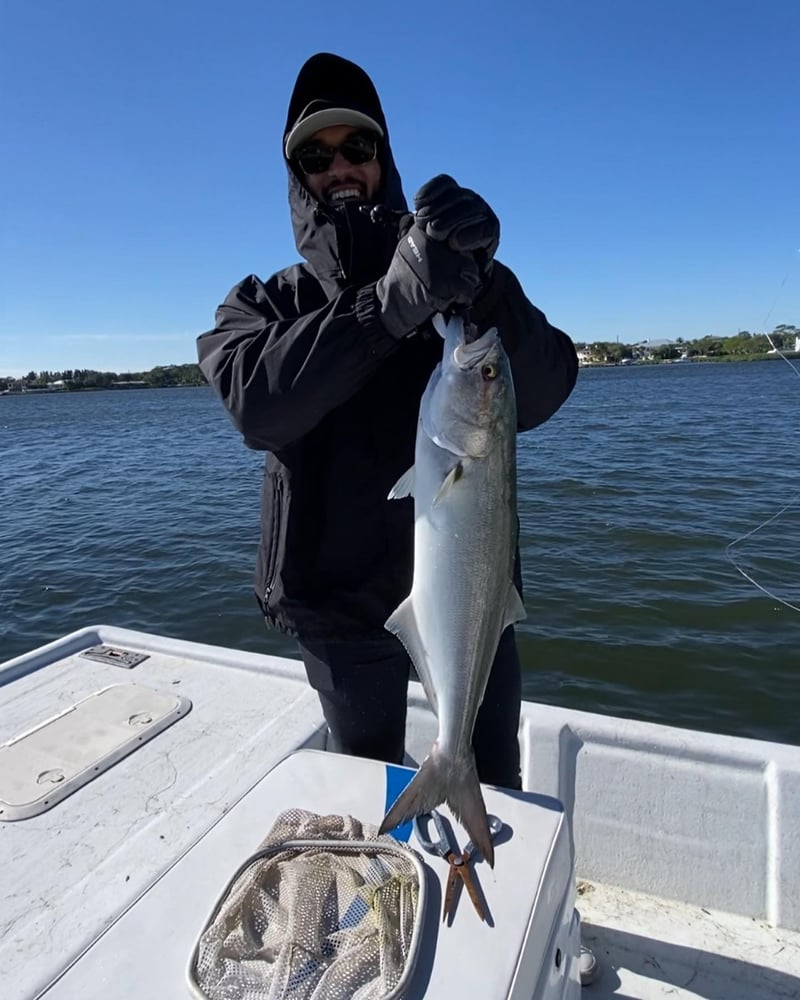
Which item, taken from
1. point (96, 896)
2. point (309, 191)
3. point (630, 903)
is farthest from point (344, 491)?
point (630, 903)

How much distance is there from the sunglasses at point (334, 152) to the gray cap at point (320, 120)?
0.03 metres

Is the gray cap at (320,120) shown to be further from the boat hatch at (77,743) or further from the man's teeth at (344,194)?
the boat hatch at (77,743)

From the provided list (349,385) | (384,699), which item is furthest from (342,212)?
(384,699)

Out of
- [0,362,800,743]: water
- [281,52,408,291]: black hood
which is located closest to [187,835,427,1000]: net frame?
[281,52,408,291]: black hood

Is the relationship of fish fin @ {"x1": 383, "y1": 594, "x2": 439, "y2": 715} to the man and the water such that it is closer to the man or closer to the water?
the man

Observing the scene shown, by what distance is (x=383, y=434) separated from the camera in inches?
100

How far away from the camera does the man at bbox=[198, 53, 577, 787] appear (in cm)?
214

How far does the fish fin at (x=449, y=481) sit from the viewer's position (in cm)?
217

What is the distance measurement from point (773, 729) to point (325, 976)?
688 centimetres

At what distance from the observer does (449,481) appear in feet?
7.14

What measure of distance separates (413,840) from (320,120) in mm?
2639

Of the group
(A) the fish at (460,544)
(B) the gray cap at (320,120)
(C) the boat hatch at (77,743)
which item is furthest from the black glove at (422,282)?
(C) the boat hatch at (77,743)

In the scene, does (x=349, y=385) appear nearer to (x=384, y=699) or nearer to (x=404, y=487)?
(x=404, y=487)

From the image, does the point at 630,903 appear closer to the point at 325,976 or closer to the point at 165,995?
the point at 325,976
